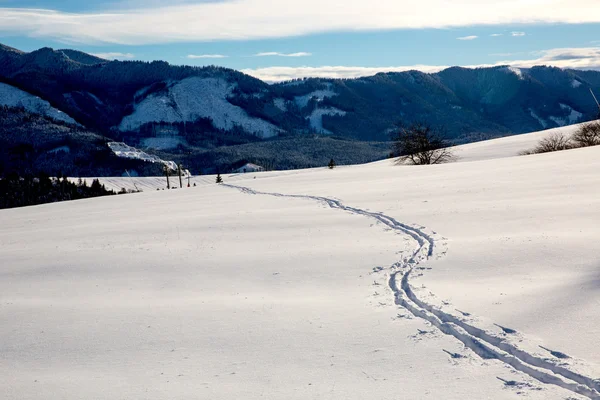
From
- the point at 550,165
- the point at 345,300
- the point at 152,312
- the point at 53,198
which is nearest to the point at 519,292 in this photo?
the point at 345,300

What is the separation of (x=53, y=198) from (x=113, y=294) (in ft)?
462

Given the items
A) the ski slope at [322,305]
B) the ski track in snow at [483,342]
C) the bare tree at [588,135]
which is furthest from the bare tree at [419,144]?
the ski track in snow at [483,342]

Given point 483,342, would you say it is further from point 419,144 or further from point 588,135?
point 588,135

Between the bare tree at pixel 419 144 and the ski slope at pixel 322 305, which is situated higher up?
the bare tree at pixel 419 144

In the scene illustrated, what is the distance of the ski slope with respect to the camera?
733cm

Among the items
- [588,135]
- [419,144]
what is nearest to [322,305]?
[419,144]

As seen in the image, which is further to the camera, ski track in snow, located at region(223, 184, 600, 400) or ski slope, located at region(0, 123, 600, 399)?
ski slope, located at region(0, 123, 600, 399)

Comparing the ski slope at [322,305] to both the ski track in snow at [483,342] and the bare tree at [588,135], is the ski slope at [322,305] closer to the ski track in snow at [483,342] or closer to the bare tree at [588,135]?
the ski track in snow at [483,342]

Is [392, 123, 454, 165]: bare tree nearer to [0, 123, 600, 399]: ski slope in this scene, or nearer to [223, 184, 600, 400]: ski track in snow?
[0, 123, 600, 399]: ski slope

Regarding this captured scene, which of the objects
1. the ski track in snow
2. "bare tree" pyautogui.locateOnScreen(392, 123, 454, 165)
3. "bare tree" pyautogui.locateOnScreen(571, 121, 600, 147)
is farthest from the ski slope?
"bare tree" pyautogui.locateOnScreen(571, 121, 600, 147)

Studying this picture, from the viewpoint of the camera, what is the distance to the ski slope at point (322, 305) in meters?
7.33

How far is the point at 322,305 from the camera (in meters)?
10.4

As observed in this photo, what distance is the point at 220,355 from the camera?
834cm

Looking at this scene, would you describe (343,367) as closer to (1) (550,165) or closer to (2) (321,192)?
(2) (321,192)
